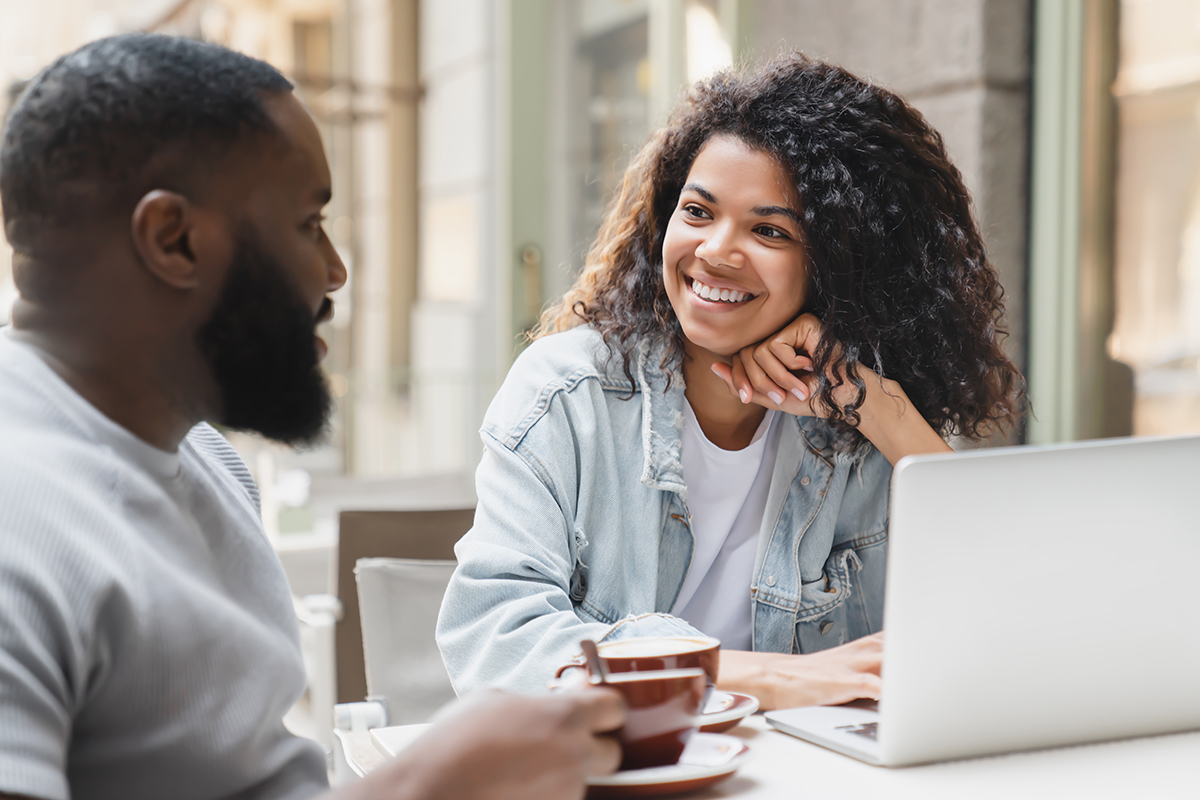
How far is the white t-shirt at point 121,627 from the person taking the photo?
1.72 ft

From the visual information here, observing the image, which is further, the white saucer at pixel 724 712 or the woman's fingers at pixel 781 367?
the woman's fingers at pixel 781 367

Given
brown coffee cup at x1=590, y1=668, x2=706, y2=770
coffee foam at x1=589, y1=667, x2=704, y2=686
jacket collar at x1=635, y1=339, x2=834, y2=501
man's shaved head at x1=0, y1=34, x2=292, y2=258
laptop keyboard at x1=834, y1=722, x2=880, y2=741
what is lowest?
laptop keyboard at x1=834, y1=722, x2=880, y2=741

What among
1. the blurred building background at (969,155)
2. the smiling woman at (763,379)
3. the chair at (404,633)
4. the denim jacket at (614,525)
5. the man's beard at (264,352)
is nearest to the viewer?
the man's beard at (264,352)

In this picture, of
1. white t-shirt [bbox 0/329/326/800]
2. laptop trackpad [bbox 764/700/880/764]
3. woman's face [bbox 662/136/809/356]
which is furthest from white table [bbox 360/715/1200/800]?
woman's face [bbox 662/136/809/356]

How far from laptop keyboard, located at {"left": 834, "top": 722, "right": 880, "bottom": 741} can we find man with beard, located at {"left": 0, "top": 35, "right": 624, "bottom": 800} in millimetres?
308

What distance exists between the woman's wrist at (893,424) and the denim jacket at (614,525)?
0.06m

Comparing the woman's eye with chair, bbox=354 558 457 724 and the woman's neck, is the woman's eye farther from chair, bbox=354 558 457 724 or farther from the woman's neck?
chair, bbox=354 558 457 724

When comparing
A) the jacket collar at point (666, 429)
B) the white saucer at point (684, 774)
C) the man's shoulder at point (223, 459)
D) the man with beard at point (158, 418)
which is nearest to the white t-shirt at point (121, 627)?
the man with beard at point (158, 418)

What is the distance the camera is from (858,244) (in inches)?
55.9

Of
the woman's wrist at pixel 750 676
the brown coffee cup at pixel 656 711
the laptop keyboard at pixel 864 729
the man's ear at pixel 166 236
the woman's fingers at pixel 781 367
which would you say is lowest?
the woman's wrist at pixel 750 676

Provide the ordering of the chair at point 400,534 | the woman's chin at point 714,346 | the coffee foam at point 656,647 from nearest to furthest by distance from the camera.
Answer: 1. the coffee foam at point 656,647
2. the woman's chin at point 714,346
3. the chair at point 400,534

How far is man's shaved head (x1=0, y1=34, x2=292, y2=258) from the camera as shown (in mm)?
612

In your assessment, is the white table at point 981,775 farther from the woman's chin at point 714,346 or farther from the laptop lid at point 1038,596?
the woman's chin at point 714,346

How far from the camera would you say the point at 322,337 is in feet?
2.46
